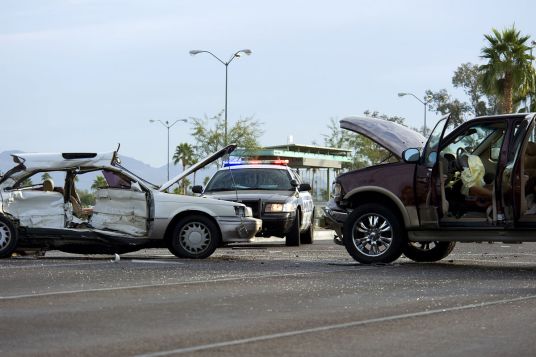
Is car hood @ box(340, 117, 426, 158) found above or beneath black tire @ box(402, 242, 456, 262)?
above

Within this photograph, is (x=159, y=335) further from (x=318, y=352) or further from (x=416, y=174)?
(x=416, y=174)

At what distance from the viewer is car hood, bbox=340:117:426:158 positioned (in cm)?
1608

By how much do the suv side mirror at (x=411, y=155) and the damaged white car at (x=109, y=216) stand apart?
2.97 metres

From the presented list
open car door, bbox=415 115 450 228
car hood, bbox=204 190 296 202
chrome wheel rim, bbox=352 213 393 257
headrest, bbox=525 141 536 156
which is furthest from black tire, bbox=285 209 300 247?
headrest, bbox=525 141 536 156

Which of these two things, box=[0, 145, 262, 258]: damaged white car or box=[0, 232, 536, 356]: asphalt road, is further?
box=[0, 145, 262, 258]: damaged white car

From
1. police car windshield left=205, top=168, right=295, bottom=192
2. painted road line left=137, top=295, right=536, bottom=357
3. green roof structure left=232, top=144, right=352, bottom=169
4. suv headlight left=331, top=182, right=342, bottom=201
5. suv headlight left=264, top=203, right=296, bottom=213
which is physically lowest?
painted road line left=137, top=295, right=536, bottom=357

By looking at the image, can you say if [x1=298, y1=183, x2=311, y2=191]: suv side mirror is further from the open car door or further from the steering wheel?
the steering wheel

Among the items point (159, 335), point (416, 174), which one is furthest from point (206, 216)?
point (159, 335)

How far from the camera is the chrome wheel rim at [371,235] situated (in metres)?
15.8

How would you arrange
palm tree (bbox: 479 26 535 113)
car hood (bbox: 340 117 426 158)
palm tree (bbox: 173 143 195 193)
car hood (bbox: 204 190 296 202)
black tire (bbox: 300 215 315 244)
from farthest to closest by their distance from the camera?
palm tree (bbox: 173 143 195 193)
palm tree (bbox: 479 26 535 113)
black tire (bbox: 300 215 315 244)
car hood (bbox: 204 190 296 202)
car hood (bbox: 340 117 426 158)

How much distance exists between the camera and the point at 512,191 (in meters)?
14.8

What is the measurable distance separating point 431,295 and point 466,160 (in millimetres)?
4494

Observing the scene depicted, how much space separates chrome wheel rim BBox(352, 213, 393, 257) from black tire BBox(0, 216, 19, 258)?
5.14 metres

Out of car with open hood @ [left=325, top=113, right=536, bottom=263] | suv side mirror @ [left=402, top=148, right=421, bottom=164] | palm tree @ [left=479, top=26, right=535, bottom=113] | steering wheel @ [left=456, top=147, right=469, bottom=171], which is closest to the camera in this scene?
car with open hood @ [left=325, top=113, right=536, bottom=263]
